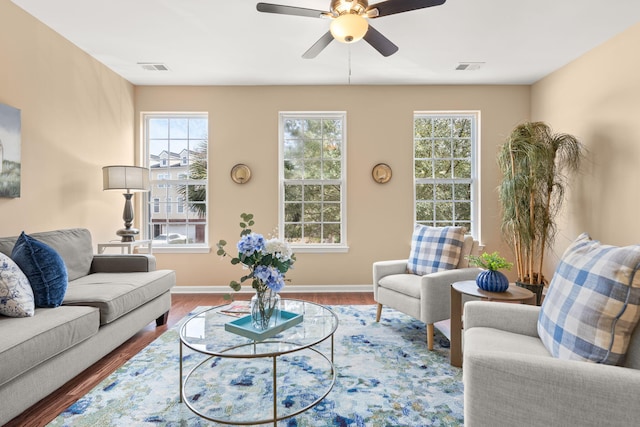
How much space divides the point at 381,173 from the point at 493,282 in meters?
2.29

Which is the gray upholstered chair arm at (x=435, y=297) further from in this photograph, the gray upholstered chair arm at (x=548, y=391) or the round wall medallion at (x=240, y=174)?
the round wall medallion at (x=240, y=174)

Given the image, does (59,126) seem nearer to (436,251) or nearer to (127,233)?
(127,233)

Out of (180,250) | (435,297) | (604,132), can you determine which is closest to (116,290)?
(180,250)

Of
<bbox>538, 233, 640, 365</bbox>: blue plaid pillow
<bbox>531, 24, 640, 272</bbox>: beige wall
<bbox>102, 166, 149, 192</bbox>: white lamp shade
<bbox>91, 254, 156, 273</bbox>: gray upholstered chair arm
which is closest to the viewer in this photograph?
<bbox>538, 233, 640, 365</bbox>: blue plaid pillow

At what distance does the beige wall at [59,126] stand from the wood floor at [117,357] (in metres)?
1.25

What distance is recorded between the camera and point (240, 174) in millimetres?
4281

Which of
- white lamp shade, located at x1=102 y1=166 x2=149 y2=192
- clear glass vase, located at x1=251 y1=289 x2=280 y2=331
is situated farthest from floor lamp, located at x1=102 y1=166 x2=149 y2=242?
clear glass vase, located at x1=251 y1=289 x2=280 y2=331

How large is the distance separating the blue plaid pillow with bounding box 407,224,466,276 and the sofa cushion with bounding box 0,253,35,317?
2.86m

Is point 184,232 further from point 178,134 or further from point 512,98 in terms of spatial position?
point 512,98

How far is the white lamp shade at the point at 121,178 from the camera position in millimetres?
3434

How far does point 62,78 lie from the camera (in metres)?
3.16

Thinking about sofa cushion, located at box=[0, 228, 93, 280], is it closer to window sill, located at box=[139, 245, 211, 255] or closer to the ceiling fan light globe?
window sill, located at box=[139, 245, 211, 255]

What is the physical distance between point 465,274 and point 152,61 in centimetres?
377

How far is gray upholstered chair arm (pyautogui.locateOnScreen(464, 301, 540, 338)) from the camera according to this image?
1.74 m
